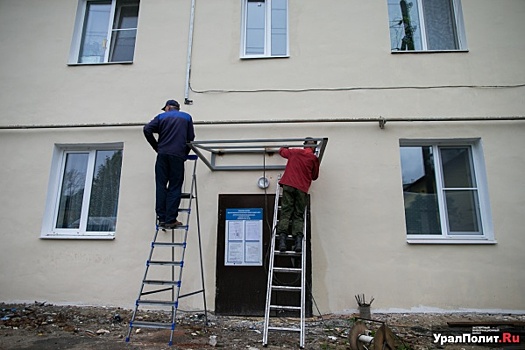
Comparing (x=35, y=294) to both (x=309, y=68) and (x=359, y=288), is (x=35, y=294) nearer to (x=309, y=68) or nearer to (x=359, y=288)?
(x=359, y=288)

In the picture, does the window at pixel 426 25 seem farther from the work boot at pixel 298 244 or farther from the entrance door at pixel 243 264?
the work boot at pixel 298 244

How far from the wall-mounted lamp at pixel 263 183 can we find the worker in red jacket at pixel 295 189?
1.40ft

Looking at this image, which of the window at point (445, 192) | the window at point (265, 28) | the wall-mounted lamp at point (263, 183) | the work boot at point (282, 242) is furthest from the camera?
the window at point (265, 28)

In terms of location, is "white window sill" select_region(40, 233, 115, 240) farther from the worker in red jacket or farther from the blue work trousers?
the worker in red jacket

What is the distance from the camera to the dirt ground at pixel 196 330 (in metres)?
3.40

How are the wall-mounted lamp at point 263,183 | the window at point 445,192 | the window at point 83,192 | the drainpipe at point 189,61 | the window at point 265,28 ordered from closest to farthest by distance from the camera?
the window at point 445,192, the wall-mounted lamp at point 263,183, the window at point 83,192, the drainpipe at point 189,61, the window at point 265,28

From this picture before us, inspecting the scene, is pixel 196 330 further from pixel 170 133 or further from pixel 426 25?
pixel 426 25

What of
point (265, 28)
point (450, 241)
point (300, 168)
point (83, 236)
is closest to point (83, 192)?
point (83, 236)

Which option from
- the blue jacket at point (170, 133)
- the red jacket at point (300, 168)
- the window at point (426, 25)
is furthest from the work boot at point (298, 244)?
the window at point (426, 25)

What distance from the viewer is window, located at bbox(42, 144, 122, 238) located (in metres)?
4.94

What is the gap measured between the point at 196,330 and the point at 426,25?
561 cm

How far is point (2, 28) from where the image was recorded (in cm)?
575

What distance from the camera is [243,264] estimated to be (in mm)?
4500

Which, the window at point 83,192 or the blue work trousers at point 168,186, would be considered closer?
the blue work trousers at point 168,186
